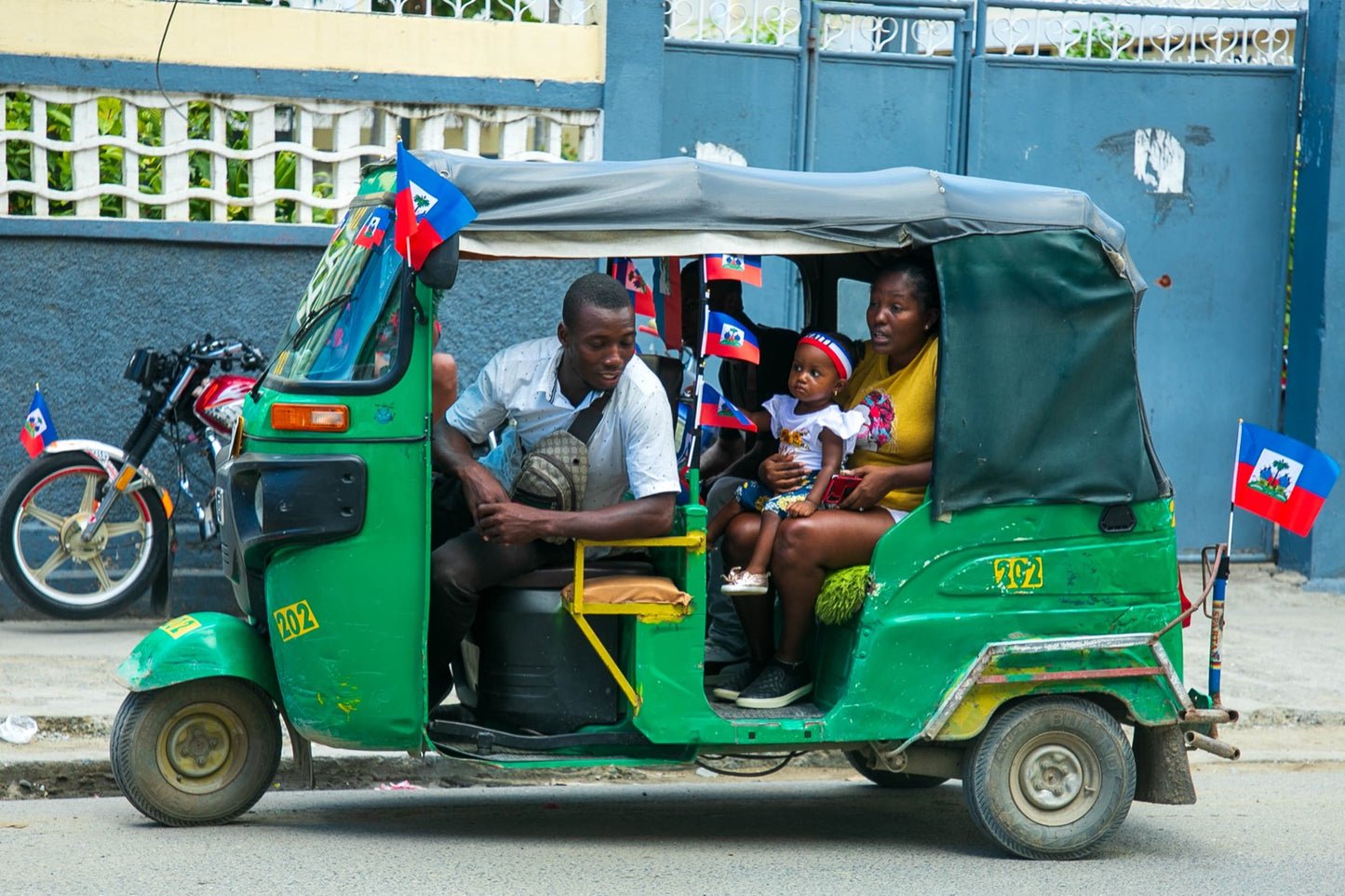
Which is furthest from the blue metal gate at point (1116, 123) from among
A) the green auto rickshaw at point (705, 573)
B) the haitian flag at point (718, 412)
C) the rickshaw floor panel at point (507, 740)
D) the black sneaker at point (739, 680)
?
the rickshaw floor panel at point (507, 740)

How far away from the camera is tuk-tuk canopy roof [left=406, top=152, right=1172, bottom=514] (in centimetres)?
461

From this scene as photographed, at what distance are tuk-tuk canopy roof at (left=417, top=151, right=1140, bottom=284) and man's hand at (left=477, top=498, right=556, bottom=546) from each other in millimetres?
729

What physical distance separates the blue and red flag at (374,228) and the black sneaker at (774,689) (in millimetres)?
1775

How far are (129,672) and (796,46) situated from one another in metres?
5.38

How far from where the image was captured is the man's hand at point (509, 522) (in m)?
4.57

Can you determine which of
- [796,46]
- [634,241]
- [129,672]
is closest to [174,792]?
[129,672]

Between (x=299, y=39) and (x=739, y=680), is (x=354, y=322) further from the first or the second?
(x=299, y=39)

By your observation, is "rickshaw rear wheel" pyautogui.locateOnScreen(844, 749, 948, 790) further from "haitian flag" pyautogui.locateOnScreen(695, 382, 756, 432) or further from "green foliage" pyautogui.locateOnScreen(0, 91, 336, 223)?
"green foliage" pyautogui.locateOnScreen(0, 91, 336, 223)

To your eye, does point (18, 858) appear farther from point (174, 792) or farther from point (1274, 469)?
point (1274, 469)

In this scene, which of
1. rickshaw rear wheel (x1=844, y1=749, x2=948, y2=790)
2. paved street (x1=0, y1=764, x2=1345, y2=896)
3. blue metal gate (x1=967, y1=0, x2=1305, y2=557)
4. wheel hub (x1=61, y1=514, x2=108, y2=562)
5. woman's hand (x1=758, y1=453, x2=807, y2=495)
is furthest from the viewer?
blue metal gate (x1=967, y1=0, x2=1305, y2=557)

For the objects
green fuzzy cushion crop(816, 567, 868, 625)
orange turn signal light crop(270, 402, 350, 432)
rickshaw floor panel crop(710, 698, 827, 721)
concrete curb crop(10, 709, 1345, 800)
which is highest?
orange turn signal light crop(270, 402, 350, 432)

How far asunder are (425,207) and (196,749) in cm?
179

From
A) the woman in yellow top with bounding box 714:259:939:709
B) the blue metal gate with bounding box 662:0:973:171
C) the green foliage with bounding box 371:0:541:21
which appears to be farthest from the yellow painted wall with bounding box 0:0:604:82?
the woman in yellow top with bounding box 714:259:939:709

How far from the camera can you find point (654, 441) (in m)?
4.71
